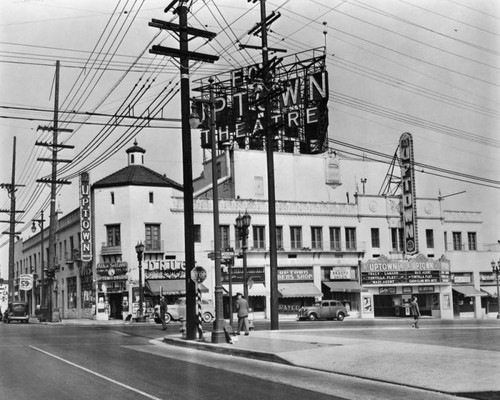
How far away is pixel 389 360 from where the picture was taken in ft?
49.6

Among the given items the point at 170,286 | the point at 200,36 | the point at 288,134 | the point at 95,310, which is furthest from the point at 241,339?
the point at 288,134

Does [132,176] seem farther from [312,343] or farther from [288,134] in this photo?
[312,343]

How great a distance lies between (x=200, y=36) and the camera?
81.8 feet

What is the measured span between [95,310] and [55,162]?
12564 mm

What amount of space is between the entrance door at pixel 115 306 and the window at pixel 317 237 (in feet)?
54.8

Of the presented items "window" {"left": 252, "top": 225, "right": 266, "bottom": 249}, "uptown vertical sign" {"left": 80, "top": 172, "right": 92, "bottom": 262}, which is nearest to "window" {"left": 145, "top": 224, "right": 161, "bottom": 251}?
"uptown vertical sign" {"left": 80, "top": 172, "right": 92, "bottom": 262}

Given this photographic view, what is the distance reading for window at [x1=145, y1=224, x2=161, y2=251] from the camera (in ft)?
169

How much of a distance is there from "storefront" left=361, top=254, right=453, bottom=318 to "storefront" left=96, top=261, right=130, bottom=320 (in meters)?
20.2

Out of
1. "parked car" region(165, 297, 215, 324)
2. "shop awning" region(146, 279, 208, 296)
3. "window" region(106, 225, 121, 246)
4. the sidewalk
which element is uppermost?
"window" region(106, 225, 121, 246)

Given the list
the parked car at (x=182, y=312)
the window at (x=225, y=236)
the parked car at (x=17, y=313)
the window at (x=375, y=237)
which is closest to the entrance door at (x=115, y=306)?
the parked car at (x=17, y=313)

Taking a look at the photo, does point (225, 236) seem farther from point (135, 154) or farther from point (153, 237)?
point (135, 154)

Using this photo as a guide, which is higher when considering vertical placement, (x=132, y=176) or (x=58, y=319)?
(x=132, y=176)

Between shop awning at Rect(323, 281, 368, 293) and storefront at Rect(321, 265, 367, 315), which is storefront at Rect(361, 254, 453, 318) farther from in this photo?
shop awning at Rect(323, 281, 368, 293)

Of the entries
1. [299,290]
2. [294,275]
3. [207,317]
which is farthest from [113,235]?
[299,290]
